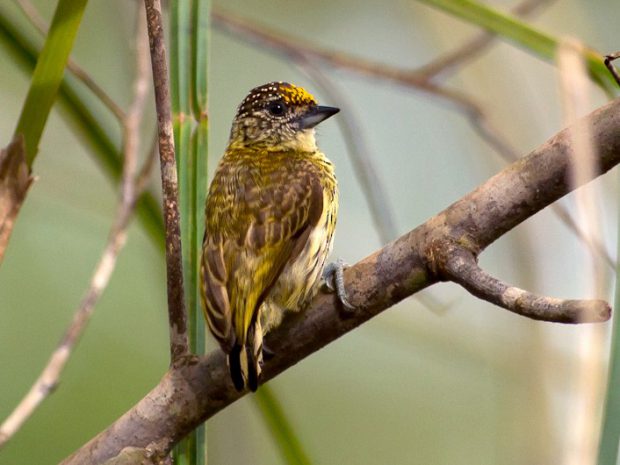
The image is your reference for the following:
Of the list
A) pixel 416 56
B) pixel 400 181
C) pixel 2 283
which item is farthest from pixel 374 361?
pixel 2 283

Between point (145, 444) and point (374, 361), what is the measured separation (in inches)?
144

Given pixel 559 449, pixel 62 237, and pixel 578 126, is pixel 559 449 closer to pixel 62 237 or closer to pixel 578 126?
pixel 578 126

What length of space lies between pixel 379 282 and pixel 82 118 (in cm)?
71

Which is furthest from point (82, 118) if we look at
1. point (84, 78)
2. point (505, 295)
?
point (505, 295)

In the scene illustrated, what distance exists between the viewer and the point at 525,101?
2518 millimetres

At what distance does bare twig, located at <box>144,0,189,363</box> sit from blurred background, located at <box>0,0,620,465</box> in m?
1.39

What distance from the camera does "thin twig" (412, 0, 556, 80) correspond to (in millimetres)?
2477

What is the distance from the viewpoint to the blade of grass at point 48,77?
4.78ft

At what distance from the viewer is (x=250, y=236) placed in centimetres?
196

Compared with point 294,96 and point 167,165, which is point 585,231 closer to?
point 167,165

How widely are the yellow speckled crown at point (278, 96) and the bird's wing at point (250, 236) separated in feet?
1.18

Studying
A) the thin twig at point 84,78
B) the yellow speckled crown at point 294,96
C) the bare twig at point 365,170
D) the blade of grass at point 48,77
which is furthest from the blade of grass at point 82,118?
the yellow speckled crown at point 294,96

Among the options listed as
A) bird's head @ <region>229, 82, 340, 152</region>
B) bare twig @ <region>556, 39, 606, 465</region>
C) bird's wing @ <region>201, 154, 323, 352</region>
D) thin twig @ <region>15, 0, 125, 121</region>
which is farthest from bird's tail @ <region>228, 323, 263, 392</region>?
bird's head @ <region>229, 82, 340, 152</region>

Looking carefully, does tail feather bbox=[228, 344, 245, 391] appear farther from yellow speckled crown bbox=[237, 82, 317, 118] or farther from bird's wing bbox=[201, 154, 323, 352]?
yellow speckled crown bbox=[237, 82, 317, 118]
